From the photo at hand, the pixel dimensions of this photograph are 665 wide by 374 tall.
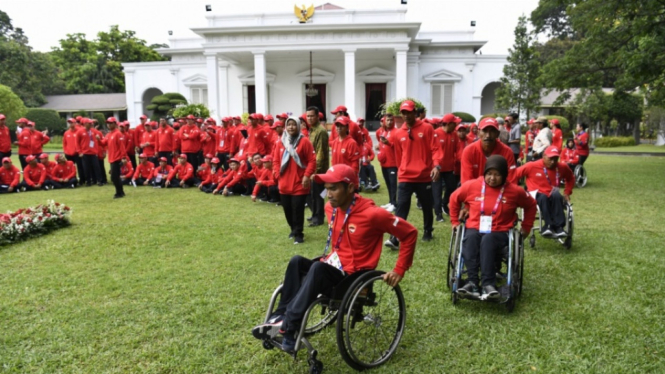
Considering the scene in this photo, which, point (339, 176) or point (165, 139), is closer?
point (339, 176)

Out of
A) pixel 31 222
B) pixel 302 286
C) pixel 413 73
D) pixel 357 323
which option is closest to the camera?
pixel 302 286

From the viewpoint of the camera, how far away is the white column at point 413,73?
27.0 m

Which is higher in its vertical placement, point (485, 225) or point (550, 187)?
point (550, 187)

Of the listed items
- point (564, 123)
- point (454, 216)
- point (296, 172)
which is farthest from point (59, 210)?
point (564, 123)

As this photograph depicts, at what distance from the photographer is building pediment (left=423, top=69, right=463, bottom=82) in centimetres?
2767

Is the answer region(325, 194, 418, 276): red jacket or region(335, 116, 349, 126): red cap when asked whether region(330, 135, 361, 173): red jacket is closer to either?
region(335, 116, 349, 126): red cap

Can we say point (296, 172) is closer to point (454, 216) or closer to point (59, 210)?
point (454, 216)

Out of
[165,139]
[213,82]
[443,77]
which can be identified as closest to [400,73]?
[443,77]

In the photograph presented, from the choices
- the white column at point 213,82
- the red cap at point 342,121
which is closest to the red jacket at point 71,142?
the red cap at point 342,121

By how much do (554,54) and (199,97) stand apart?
3184cm

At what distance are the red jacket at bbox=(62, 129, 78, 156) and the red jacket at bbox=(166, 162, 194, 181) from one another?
112 inches

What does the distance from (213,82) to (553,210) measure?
2266 centimetres

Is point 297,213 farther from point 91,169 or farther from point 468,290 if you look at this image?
point 91,169

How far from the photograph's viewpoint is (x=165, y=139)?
1323 centimetres
